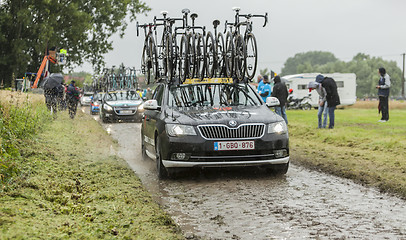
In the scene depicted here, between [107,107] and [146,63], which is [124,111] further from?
[146,63]

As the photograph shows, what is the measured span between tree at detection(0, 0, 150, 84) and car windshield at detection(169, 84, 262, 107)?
28075 mm

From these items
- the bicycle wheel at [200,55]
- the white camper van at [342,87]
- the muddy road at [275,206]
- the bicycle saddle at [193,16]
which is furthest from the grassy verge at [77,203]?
the white camper van at [342,87]

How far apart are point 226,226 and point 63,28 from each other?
36226 mm

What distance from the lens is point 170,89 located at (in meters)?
9.63

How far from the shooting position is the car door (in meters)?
9.10

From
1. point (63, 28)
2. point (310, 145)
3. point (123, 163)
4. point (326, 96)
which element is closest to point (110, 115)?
point (326, 96)

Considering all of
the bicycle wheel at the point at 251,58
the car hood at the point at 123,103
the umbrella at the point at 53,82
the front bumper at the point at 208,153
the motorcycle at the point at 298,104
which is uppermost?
the bicycle wheel at the point at 251,58

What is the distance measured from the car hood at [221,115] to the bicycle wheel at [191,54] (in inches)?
103

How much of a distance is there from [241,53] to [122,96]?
1471 centimetres

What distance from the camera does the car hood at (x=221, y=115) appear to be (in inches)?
318

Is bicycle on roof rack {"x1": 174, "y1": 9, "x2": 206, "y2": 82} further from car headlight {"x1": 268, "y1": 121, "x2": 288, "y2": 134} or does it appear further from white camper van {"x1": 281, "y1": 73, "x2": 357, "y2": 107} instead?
white camper van {"x1": 281, "y1": 73, "x2": 357, "y2": 107}

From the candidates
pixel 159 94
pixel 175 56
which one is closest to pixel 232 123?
pixel 159 94

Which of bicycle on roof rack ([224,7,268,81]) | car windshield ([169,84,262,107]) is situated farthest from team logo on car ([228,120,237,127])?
bicycle on roof rack ([224,7,268,81])

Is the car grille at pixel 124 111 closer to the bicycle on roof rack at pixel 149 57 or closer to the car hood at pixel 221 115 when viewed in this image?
the bicycle on roof rack at pixel 149 57
